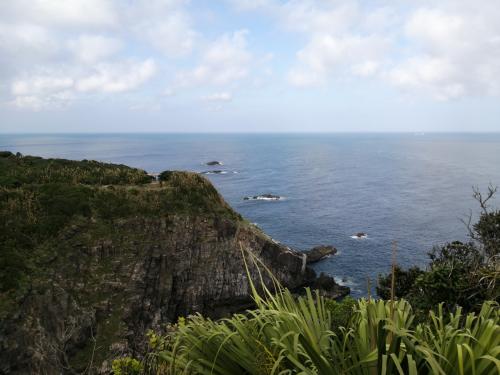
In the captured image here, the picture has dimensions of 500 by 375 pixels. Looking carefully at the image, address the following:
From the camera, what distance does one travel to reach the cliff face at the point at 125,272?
23547mm

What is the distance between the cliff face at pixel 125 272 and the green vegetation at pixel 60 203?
0.41 feet

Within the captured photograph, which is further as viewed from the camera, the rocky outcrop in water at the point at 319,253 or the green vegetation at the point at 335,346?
the rocky outcrop in water at the point at 319,253

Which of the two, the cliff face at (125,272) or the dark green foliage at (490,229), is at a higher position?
the dark green foliage at (490,229)

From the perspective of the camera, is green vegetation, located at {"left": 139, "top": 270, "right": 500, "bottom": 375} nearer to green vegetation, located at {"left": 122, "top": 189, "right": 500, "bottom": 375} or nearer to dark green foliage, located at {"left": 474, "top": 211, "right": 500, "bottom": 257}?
green vegetation, located at {"left": 122, "top": 189, "right": 500, "bottom": 375}

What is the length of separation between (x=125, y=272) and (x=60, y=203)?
8.20m

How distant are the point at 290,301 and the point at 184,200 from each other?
3228cm

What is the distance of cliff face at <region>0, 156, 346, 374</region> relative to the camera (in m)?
23.5

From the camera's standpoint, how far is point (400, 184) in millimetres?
96188

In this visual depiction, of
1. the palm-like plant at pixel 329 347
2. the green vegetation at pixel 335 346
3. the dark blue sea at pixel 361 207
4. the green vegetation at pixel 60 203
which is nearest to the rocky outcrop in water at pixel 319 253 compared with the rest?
the dark blue sea at pixel 361 207

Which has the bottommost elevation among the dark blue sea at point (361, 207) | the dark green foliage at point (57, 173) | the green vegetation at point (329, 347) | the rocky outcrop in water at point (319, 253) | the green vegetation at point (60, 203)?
the rocky outcrop in water at point (319, 253)

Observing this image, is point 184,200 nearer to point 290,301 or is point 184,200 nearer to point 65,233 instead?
point 65,233

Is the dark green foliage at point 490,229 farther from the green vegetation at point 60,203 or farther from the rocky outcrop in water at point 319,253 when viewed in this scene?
the rocky outcrop in water at point 319,253

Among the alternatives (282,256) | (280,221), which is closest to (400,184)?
(280,221)

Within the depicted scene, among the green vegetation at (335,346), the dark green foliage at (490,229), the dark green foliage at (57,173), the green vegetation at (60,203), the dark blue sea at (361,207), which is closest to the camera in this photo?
the green vegetation at (335,346)
